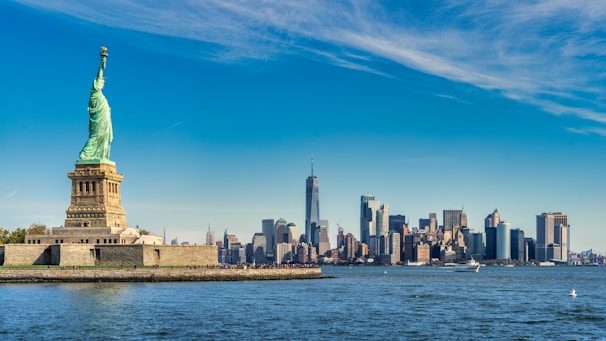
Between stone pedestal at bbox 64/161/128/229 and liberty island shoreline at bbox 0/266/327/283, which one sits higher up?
stone pedestal at bbox 64/161/128/229

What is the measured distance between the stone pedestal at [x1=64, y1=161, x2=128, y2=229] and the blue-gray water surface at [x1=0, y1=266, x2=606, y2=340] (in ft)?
64.1

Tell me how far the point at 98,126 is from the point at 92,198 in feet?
37.6

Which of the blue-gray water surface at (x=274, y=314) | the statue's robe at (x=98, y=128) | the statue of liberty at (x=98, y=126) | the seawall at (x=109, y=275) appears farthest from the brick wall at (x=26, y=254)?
the statue's robe at (x=98, y=128)

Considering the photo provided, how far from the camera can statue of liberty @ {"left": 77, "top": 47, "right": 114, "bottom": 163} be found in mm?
119875

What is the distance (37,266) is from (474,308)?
56.5 meters

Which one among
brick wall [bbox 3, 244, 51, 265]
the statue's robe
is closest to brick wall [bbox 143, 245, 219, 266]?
brick wall [bbox 3, 244, 51, 265]

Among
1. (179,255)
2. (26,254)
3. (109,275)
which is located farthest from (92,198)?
(109,275)

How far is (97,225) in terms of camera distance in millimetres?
115438

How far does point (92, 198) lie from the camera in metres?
117

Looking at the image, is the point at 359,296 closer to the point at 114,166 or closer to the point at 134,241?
the point at 134,241

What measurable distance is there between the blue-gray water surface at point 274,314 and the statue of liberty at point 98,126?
27.6 metres

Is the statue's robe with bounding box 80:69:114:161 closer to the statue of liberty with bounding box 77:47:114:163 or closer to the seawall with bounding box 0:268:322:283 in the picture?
the statue of liberty with bounding box 77:47:114:163

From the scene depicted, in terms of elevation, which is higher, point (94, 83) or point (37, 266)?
point (94, 83)

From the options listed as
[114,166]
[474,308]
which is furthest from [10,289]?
[474,308]
